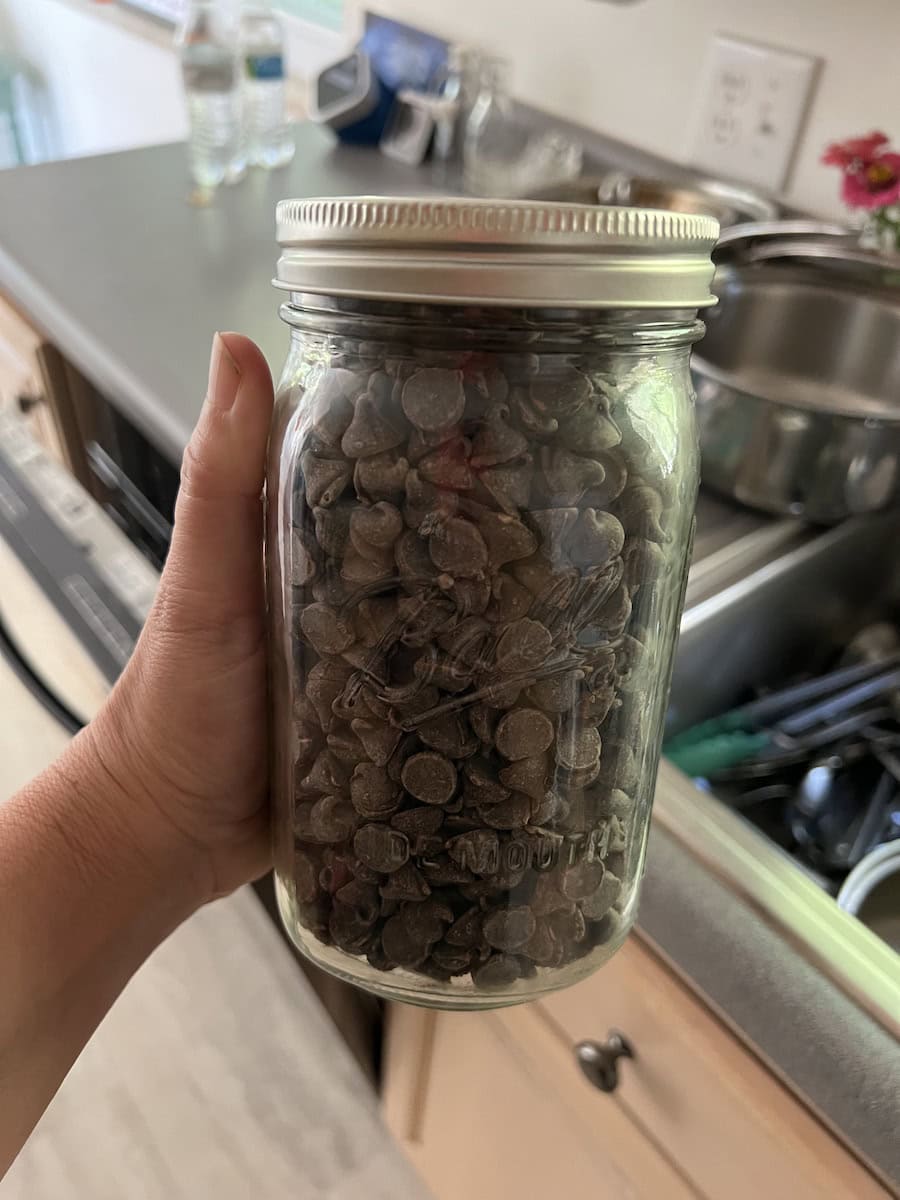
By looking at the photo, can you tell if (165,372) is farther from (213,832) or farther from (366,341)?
(366,341)

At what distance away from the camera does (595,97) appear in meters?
1.13

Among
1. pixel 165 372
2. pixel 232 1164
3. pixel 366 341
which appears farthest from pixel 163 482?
pixel 232 1164

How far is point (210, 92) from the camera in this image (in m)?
1.22

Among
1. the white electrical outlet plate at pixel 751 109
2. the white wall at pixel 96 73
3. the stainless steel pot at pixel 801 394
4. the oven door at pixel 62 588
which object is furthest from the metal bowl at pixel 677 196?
the white wall at pixel 96 73

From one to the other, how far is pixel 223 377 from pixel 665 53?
0.87 metres

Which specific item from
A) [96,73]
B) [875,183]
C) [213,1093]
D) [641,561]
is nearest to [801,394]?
[875,183]

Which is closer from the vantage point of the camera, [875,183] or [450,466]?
[450,466]

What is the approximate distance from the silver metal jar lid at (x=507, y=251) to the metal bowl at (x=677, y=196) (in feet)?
2.21

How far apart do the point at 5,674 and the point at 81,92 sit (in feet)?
6.62

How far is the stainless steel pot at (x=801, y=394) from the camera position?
0.66 metres

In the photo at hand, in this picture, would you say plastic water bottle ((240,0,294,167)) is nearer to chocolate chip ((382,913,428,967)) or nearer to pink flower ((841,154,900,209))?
pink flower ((841,154,900,209))

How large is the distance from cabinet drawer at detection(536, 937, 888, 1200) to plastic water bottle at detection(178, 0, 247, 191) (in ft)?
3.72

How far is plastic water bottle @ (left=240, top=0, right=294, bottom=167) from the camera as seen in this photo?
1237 mm

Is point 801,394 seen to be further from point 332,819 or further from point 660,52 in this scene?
point 332,819
